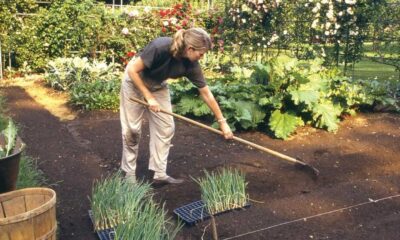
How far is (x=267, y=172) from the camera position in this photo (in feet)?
15.2

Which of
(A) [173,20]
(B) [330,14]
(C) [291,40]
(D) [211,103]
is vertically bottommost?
(D) [211,103]

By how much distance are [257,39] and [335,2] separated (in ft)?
8.60

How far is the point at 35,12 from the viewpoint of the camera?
10.8m

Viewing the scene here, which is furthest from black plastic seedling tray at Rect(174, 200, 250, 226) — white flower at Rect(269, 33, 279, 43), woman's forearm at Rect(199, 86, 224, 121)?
white flower at Rect(269, 33, 279, 43)

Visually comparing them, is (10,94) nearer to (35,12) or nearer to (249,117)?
(35,12)

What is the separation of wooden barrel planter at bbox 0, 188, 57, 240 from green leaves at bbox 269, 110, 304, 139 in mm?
3479

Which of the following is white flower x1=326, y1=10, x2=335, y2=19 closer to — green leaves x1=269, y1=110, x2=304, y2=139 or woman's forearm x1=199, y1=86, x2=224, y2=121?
green leaves x1=269, y1=110, x2=304, y2=139

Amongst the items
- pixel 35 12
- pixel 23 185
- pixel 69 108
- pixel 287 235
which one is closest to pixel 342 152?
pixel 287 235

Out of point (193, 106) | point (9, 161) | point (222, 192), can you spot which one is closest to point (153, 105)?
point (222, 192)

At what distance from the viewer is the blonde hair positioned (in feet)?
11.7

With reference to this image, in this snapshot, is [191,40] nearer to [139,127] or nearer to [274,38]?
[139,127]

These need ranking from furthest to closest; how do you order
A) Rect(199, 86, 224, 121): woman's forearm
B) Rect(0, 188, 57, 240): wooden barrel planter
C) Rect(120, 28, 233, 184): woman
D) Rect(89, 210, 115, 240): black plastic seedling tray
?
Rect(199, 86, 224, 121): woman's forearm < Rect(120, 28, 233, 184): woman < Rect(89, 210, 115, 240): black plastic seedling tray < Rect(0, 188, 57, 240): wooden barrel planter

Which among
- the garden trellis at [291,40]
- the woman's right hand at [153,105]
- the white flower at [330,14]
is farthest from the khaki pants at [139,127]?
the garden trellis at [291,40]

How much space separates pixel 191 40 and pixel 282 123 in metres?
2.59
